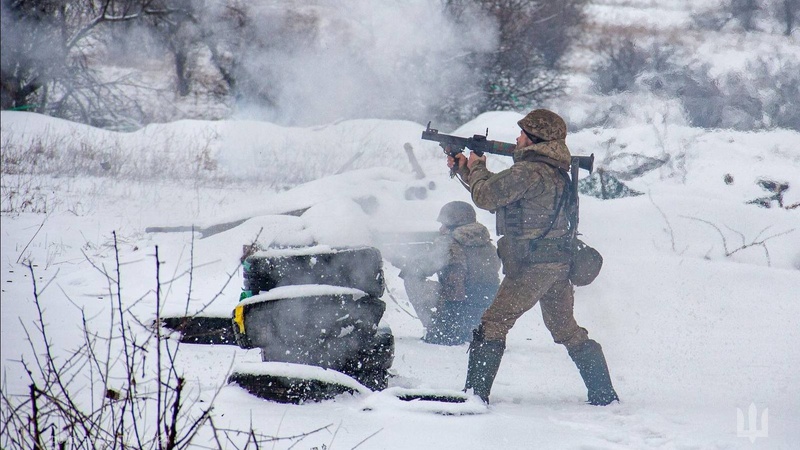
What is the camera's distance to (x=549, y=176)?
12.3 feet

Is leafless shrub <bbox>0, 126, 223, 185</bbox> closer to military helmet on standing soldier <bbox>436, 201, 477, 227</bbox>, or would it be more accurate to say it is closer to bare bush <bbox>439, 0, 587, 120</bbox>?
bare bush <bbox>439, 0, 587, 120</bbox>

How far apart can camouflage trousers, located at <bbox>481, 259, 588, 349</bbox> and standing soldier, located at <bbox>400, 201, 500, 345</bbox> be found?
1.45 m

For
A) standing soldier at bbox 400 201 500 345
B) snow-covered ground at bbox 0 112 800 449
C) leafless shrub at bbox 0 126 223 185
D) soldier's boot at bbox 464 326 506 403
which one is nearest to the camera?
snow-covered ground at bbox 0 112 800 449

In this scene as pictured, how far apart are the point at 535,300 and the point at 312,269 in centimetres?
124

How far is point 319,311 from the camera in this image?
3529 millimetres

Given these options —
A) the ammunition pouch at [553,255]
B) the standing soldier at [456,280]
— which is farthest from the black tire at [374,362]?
the standing soldier at [456,280]

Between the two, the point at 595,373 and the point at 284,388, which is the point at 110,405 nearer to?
the point at 284,388

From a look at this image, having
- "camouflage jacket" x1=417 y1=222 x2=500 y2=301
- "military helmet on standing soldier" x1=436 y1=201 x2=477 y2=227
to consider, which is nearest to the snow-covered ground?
"camouflage jacket" x1=417 y1=222 x2=500 y2=301

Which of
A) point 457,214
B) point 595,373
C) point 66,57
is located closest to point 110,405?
Result: point 595,373

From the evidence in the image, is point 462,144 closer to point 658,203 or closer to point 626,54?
point 658,203

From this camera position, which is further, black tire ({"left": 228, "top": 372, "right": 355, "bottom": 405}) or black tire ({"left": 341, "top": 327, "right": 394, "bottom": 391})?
black tire ({"left": 341, "top": 327, "right": 394, "bottom": 391})

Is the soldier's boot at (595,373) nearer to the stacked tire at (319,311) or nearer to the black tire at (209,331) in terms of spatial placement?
the stacked tire at (319,311)

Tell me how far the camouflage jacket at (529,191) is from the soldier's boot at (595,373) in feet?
2.19

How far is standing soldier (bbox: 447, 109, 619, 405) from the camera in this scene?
3670mm
